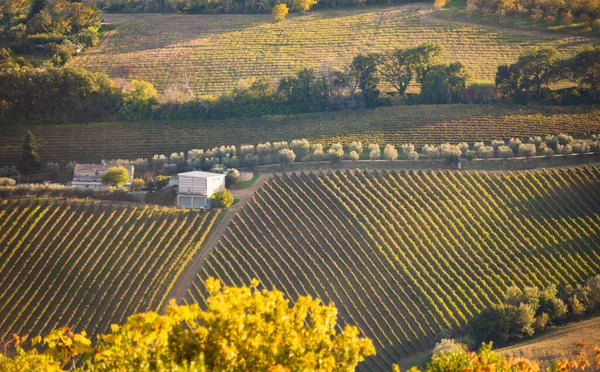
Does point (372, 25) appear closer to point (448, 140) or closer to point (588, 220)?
point (448, 140)

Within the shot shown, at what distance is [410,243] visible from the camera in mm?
46906

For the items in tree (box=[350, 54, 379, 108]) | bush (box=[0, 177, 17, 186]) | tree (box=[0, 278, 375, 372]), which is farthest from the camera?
tree (box=[350, 54, 379, 108])

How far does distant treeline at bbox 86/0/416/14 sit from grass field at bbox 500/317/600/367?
52.1 metres

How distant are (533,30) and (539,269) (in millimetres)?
38399

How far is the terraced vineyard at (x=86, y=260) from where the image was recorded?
41.4m

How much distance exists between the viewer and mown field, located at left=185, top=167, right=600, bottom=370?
1693 inches

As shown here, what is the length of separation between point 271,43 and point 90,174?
29801mm

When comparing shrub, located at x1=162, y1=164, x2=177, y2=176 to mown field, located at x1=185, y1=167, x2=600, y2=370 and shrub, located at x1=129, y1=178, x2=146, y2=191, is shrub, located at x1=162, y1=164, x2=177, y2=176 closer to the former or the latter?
shrub, located at x1=129, y1=178, x2=146, y2=191

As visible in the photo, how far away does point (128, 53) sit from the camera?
7719cm

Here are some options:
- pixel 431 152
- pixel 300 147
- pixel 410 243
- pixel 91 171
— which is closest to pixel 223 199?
pixel 300 147

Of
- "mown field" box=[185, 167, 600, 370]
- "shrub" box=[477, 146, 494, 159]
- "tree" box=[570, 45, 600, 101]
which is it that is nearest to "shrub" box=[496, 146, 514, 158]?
"shrub" box=[477, 146, 494, 159]

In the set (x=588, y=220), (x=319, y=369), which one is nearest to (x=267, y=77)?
(x=588, y=220)

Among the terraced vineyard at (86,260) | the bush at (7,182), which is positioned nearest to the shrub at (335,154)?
the terraced vineyard at (86,260)

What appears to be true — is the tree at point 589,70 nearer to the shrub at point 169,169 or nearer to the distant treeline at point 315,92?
the distant treeline at point 315,92
